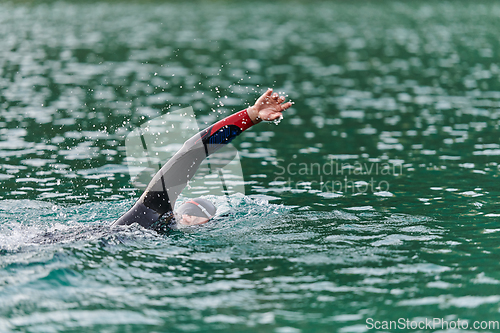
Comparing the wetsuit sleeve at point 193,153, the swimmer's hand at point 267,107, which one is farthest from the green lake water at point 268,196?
the swimmer's hand at point 267,107

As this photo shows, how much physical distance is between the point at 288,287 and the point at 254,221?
11.0 feet

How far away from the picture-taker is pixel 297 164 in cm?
1753

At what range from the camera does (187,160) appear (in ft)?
35.1

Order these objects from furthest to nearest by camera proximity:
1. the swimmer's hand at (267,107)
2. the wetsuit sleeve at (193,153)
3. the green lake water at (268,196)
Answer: the wetsuit sleeve at (193,153)
the swimmer's hand at (267,107)
the green lake water at (268,196)

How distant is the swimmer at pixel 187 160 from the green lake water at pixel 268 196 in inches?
15.1

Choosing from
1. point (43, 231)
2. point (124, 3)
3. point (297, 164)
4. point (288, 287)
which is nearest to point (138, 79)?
point (297, 164)

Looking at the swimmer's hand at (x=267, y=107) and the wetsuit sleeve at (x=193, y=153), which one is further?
the wetsuit sleeve at (x=193, y=153)

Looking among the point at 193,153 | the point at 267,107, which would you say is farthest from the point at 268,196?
the point at 267,107

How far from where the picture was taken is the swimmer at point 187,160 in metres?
10.6

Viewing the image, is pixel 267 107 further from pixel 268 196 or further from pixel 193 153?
pixel 268 196

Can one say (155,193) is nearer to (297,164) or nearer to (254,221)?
(254,221)

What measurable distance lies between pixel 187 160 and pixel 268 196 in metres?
4.26

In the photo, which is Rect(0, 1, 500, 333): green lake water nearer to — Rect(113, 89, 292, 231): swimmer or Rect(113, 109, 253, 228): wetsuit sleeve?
Rect(113, 89, 292, 231): swimmer

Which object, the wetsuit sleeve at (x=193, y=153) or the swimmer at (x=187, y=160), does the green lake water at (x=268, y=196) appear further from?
the wetsuit sleeve at (x=193, y=153)
